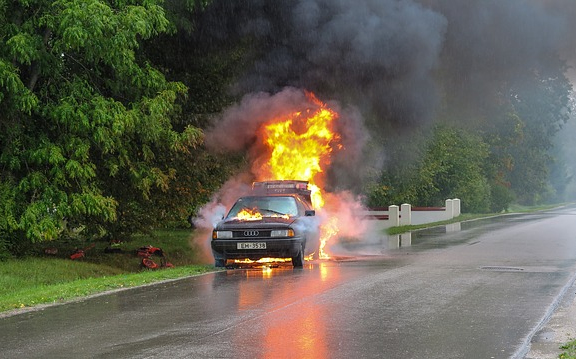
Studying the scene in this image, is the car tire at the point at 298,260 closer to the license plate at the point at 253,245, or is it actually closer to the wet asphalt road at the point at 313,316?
the wet asphalt road at the point at 313,316

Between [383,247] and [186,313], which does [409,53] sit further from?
[186,313]

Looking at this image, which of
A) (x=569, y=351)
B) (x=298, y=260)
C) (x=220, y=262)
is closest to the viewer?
(x=569, y=351)

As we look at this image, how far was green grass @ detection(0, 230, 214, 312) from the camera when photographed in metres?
12.7

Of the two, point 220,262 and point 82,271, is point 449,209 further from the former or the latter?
point 220,262

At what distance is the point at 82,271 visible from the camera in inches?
796

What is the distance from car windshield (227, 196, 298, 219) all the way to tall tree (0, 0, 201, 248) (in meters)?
2.53

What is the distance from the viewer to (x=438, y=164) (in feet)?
143

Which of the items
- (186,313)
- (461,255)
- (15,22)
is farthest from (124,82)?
(186,313)

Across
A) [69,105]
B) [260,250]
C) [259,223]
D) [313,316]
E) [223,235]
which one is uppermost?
[69,105]

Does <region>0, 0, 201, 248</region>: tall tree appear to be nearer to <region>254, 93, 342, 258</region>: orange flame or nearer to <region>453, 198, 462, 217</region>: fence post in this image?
<region>254, 93, 342, 258</region>: orange flame

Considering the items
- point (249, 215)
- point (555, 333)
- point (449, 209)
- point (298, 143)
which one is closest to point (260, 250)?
point (249, 215)

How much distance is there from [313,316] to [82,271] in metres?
11.7

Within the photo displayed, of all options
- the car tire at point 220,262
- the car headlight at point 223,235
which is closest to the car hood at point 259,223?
A: the car headlight at point 223,235

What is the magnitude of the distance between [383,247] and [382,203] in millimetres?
18449
